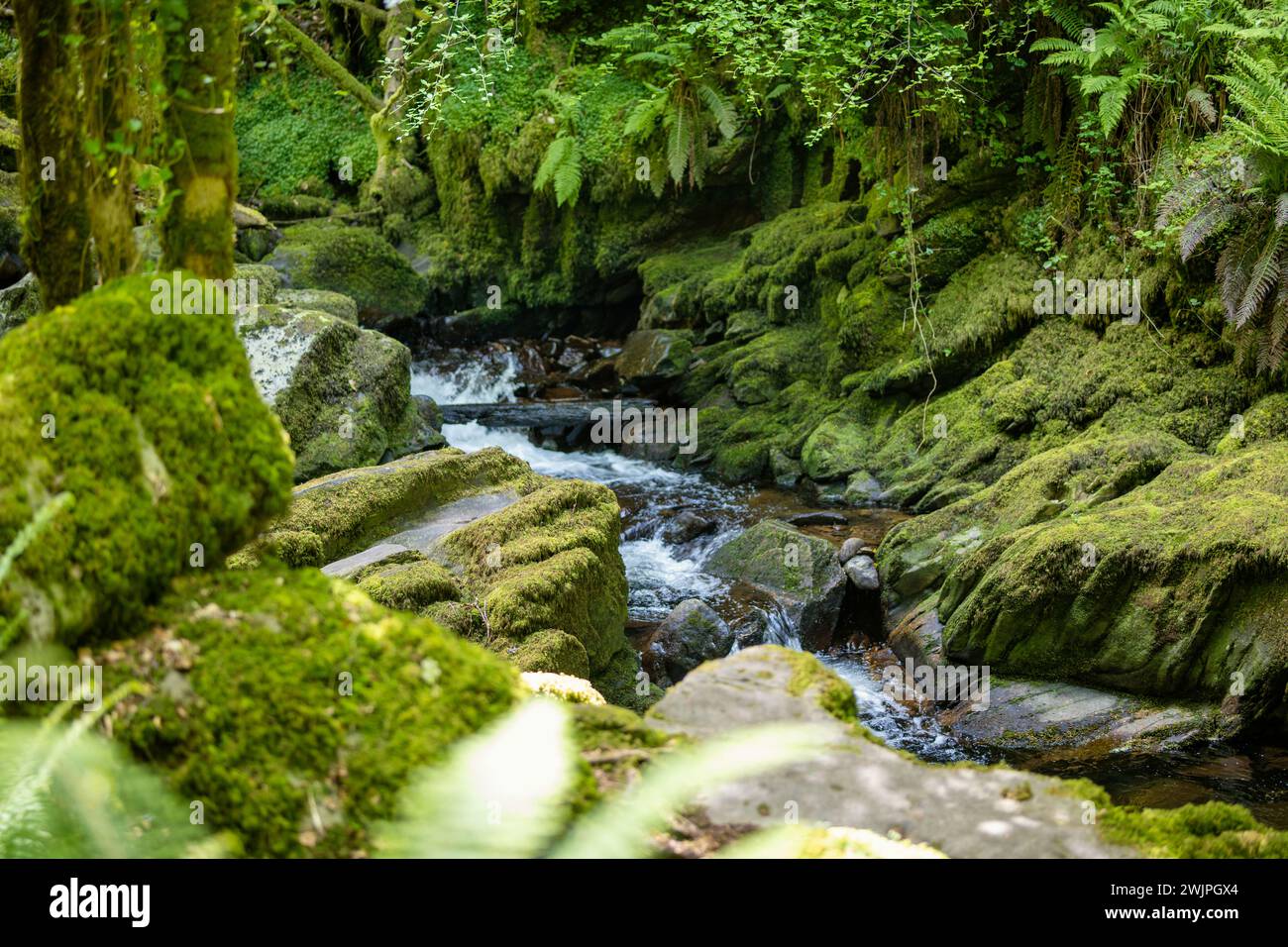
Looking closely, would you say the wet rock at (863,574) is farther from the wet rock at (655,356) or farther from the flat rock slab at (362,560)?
the wet rock at (655,356)

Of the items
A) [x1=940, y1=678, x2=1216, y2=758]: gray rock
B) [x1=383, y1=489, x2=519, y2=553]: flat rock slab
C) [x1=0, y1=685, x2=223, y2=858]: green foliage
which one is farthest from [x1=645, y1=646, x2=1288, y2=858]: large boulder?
[x1=383, y1=489, x2=519, y2=553]: flat rock slab

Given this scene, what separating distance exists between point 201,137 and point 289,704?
180 cm

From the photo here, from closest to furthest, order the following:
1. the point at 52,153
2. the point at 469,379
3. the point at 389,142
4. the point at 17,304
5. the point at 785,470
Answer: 1. the point at 52,153
2. the point at 17,304
3. the point at 785,470
4. the point at 469,379
5. the point at 389,142

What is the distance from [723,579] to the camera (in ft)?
29.2

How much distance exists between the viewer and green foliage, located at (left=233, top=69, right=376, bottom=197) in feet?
62.9

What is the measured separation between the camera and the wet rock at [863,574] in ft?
27.2

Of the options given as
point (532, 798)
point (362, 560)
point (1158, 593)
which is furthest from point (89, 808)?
point (1158, 593)

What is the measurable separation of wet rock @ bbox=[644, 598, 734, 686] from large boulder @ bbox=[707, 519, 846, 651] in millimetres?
904

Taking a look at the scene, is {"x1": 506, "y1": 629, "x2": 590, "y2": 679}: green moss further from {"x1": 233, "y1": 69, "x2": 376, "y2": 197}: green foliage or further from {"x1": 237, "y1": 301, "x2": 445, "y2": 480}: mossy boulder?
{"x1": 233, "y1": 69, "x2": 376, "y2": 197}: green foliage

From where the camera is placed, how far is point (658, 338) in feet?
48.3

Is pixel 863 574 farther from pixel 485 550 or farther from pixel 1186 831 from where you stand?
pixel 1186 831

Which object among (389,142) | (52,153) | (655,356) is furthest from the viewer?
(389,142)
